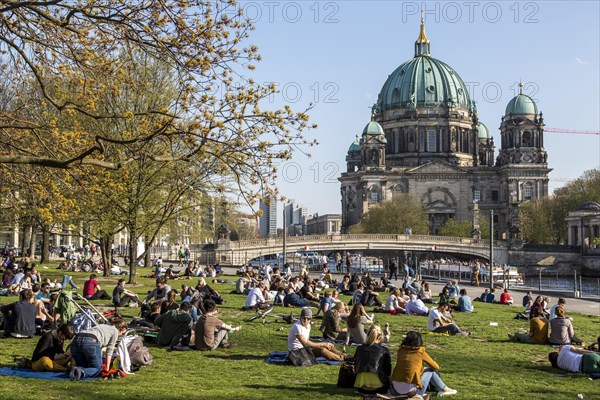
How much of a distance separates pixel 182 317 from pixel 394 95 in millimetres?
130266

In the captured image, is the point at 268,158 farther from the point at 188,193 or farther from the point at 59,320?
the point at 188,193

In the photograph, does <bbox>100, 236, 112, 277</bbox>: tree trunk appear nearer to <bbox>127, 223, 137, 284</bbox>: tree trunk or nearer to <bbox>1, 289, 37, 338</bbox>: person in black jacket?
<bbox>127, 223, 137, 284</bbox>: tree trunk

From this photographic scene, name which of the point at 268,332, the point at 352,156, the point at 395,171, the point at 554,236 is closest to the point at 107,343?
the point at 268,332

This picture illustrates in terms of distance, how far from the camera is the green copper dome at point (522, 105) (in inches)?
5020

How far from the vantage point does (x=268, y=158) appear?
14641mm

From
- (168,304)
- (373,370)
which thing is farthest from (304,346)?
(168,304)

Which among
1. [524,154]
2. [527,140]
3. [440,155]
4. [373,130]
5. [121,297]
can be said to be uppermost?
[373,130]

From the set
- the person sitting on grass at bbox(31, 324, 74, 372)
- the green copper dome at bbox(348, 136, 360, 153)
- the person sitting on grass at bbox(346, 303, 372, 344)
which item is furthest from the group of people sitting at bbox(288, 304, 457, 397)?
the green copper dome at bbox(348, 136, 360, 153)

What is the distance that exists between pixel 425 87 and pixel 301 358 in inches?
5106

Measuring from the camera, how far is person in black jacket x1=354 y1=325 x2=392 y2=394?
39.3 feet

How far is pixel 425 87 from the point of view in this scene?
14050 cm

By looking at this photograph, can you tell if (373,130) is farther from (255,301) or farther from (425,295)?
(255,301)

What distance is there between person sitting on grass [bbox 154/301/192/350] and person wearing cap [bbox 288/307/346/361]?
2.57 m

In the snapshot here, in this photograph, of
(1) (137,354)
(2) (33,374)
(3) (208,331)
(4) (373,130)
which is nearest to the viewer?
(2) (33,374)
